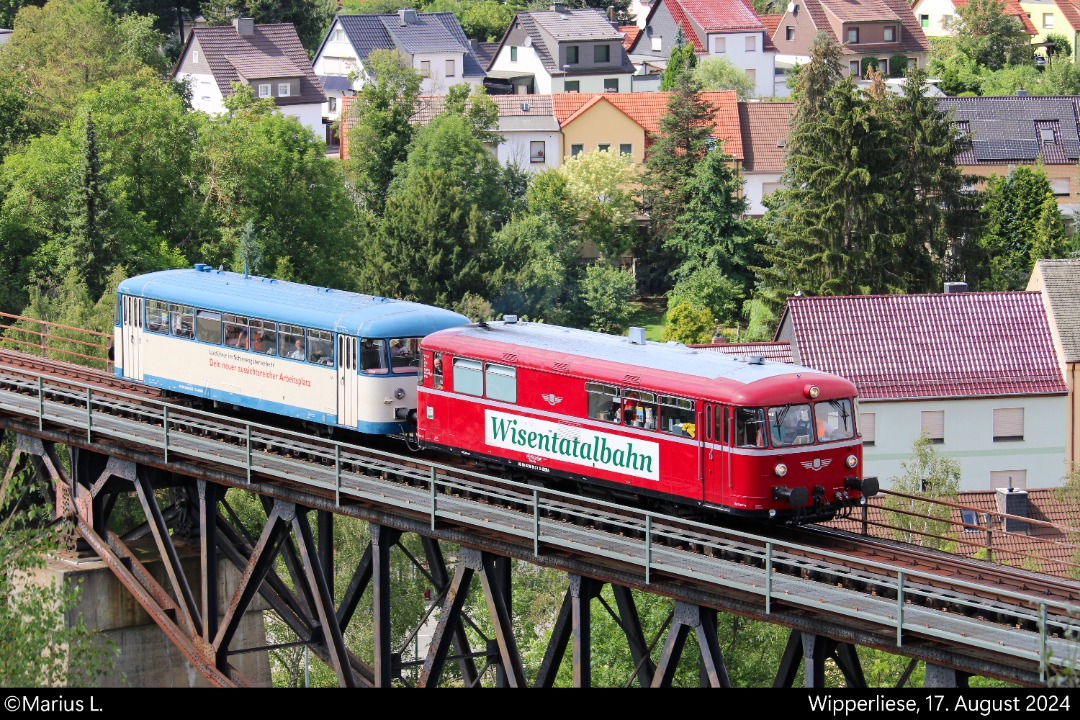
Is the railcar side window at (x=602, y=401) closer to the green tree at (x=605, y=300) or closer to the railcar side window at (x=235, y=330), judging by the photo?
the railcar side window at (x=235, y=330)

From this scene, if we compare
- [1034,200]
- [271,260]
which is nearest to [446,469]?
[271,260]

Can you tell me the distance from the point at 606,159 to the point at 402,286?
2361 cm

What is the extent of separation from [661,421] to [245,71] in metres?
86.9

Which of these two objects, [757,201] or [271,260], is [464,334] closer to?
[271,260]

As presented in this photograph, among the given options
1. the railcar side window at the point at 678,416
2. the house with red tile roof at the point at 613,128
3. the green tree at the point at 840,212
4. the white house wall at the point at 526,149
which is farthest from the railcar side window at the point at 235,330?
the white house wall at the point at 526,149

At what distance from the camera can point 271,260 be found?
70.9 m

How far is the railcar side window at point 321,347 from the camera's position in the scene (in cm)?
3275

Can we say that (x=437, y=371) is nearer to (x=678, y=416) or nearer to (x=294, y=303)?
(x=294, y=303)

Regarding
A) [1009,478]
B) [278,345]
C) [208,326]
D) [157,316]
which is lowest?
[1009,478]

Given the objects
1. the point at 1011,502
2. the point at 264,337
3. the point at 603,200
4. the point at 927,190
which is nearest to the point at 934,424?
the point at 1011,502

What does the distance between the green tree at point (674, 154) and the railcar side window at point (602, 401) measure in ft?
200

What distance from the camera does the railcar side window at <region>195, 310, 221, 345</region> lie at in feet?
115

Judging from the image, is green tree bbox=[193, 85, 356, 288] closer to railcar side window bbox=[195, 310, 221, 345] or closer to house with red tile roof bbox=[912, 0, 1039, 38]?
railcar side window bbox=[195, 310, 221, 345]

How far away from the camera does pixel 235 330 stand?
114 feet
